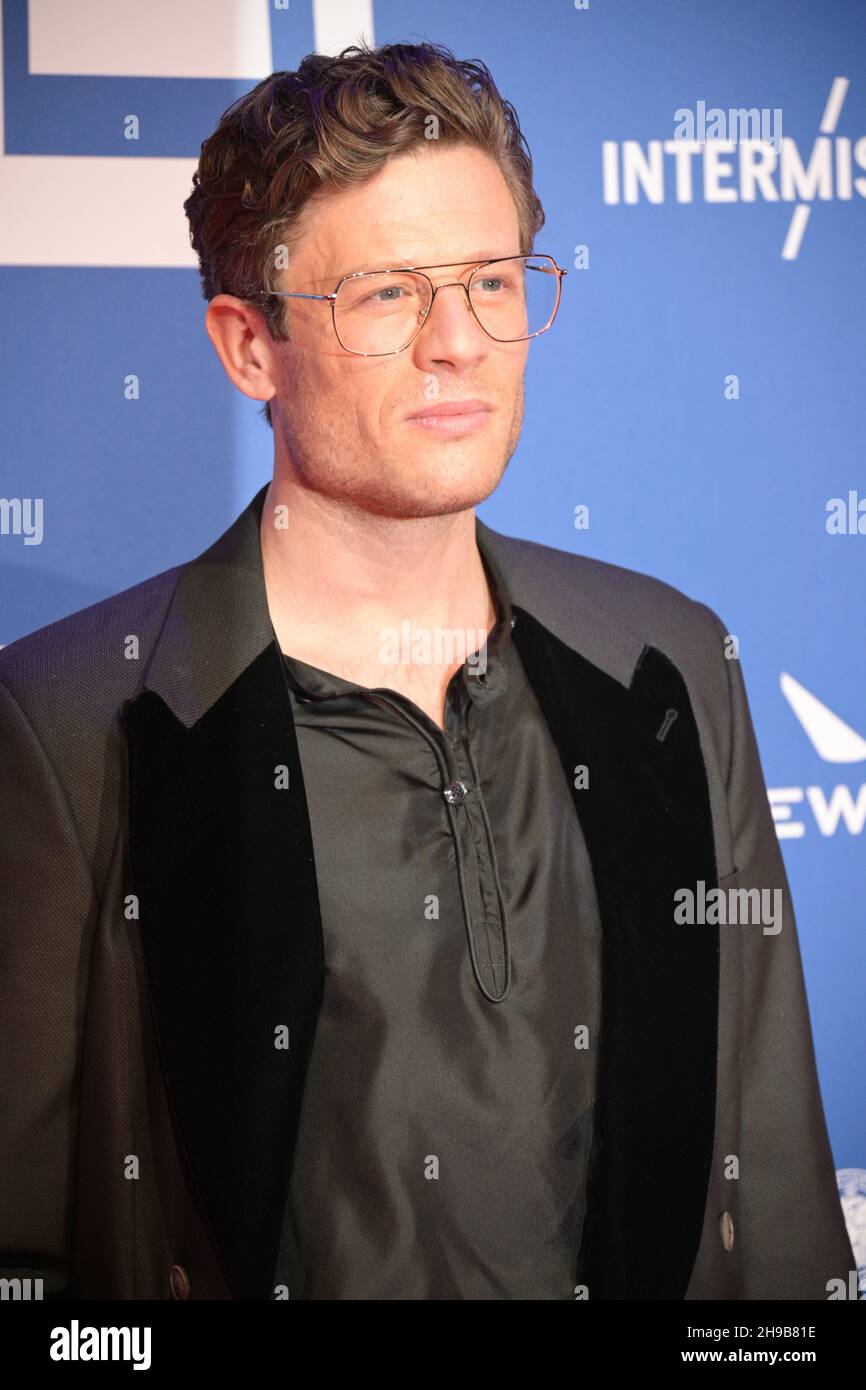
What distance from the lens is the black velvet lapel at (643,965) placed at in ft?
5.87

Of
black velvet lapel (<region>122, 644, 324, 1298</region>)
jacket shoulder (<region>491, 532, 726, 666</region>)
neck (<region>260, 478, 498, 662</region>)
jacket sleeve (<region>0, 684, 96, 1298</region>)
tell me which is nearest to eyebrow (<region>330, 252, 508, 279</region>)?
neck (<region>260, 478, 498, 662</region>)

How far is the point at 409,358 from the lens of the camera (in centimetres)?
176

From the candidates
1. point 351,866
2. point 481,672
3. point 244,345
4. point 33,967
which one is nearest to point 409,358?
point 244,345

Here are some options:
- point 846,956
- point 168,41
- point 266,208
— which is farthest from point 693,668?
point 168,41

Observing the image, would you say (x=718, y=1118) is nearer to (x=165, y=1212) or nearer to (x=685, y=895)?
(x=685, y=895)

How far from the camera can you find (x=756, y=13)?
7.15ft

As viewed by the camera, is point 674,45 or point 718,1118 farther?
point 674,45

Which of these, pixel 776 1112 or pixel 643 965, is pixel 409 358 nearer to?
pixel 643 965

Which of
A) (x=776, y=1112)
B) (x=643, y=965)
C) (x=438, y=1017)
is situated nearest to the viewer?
(x=438, y=1017)

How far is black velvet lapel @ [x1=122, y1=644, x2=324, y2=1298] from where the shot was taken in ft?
5.58

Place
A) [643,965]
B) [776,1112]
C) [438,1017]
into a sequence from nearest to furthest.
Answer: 1. [438,1017]
2. [643,965]
3. [776,1112]

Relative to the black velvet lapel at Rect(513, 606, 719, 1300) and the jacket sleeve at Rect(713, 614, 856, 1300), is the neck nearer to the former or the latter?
the black velvet lapel at Rect(513, 606, 719, 1300)

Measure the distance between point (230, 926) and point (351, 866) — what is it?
0.57 ft
